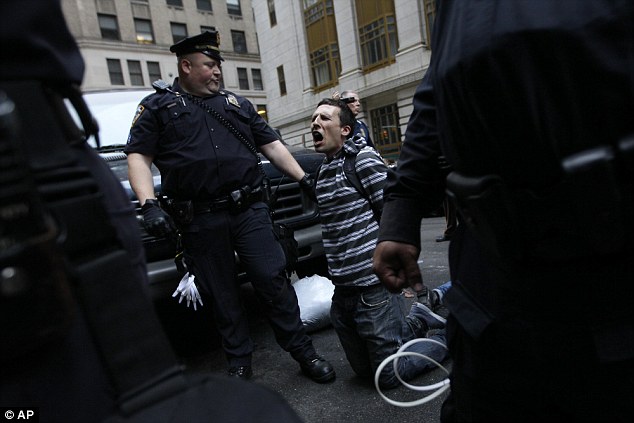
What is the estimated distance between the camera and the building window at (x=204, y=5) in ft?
111

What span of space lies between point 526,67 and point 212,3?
123 feet

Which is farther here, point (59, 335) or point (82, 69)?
point (82, 69)

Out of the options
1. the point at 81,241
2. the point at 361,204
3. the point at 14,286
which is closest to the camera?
the point at 14,286

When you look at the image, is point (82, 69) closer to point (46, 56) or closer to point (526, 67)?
point (46, 56)

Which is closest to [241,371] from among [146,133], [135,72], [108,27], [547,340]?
[146,133]

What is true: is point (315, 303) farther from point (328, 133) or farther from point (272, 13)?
point (272, 13)

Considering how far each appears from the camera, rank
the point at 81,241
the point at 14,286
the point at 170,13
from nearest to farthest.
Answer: the point at 14,286, the point at 81,241, the point at 170,13

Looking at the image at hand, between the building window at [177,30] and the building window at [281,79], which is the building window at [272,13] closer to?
the building window at [281,79]

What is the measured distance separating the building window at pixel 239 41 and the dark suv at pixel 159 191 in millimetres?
32858

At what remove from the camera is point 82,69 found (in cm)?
83

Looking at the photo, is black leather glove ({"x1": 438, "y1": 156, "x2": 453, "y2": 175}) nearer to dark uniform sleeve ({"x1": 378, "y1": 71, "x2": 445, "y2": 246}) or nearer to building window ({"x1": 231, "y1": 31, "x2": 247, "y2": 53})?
dark uniform sleeve ({"x1": 378, "y1": 71, "x2": 445, "y2": 246})

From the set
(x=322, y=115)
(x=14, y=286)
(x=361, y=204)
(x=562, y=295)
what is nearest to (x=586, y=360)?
(x=562, y=295)

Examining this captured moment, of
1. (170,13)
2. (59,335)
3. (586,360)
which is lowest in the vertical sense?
(586,360)

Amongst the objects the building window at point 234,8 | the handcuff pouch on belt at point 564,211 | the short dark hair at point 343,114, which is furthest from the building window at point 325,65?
the handcuff pouch on belt at point 564,211
